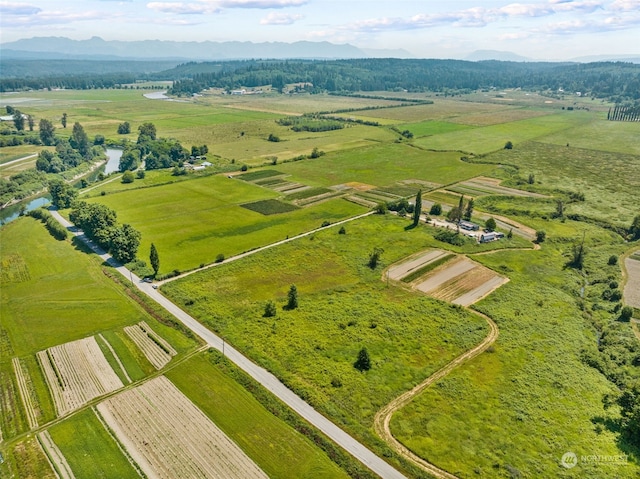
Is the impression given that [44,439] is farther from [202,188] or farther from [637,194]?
[637,194]

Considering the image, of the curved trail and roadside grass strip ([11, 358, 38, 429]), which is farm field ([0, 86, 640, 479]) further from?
the curved trail

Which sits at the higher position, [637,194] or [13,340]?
[637,194]

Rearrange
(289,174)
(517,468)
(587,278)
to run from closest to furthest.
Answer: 1. (517,468)
2. (587,278)
3. (289,174)

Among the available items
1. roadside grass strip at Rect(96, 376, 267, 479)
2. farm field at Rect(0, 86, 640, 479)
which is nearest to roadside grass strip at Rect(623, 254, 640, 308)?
farm field at Rect(0, 86, 640, 479)

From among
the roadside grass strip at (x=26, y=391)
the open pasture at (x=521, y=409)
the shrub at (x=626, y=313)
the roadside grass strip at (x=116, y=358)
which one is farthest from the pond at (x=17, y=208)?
the shrub at (x=626, y=313)

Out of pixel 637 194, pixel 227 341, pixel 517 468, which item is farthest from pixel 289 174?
pixel 517 468

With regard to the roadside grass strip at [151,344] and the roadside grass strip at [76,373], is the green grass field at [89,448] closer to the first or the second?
the roadside grass strip at [76,373]

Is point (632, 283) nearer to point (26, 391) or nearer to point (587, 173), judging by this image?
point (587, 173)
